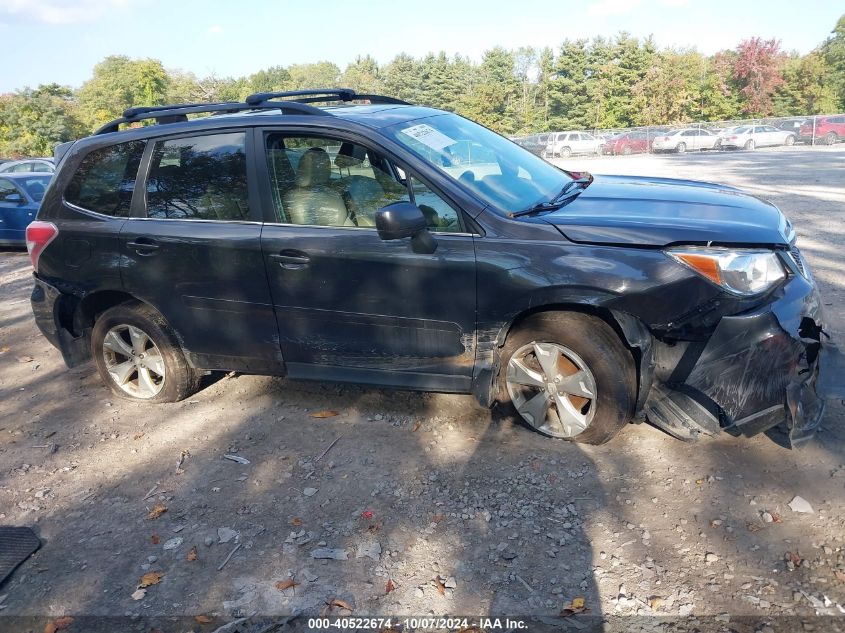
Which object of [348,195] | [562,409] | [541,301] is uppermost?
[348,195]

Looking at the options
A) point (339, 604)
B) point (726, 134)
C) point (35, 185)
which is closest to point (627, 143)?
point (726, 134)

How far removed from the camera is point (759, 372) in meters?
3.02

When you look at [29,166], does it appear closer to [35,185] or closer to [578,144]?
[35,185]

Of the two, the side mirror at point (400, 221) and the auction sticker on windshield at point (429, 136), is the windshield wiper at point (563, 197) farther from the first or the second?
the auction sticker on windshield at point (429, 136)

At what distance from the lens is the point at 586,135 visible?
114 feet

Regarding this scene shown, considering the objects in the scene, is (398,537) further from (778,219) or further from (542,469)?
(778,219)

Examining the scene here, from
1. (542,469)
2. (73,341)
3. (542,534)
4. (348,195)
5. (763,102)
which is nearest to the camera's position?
(542,534)

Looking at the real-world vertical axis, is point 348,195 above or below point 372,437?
above

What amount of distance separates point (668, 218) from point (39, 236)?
4.10 meters

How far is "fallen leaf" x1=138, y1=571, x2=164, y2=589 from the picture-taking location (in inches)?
111

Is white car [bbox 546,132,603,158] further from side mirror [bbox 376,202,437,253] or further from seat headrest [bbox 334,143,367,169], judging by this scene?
side mirror [bbox 376,202,437,253]

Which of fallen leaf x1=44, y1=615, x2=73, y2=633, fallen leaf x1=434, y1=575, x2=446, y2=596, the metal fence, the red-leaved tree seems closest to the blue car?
fallen leaf x1=44, y1=615, x2=73, y2=633

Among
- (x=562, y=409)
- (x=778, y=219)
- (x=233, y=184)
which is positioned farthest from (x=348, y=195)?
(x=778, y=219)

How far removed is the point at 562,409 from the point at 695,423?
0.69m
